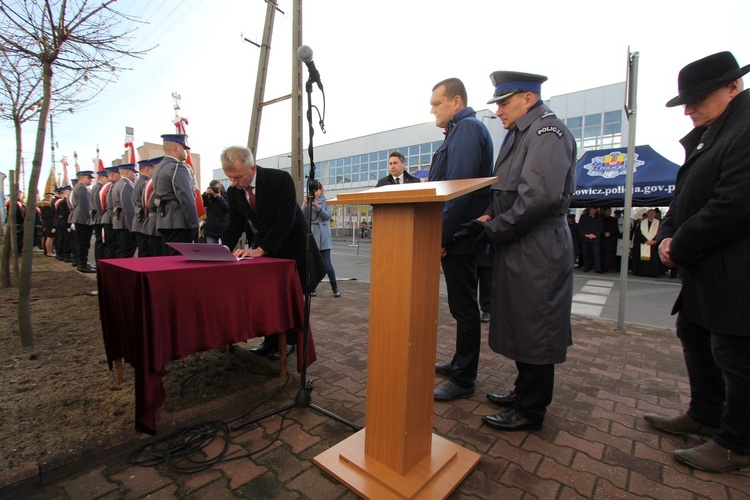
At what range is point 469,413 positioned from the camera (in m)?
2.43

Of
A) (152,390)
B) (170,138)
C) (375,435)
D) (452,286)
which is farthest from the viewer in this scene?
(170,138)

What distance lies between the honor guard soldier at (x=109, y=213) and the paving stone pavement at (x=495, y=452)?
696 centimetres

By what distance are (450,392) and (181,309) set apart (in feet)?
6.19

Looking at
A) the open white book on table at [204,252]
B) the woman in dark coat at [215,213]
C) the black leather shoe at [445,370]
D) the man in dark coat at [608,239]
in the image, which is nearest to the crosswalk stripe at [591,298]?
the man in dark coat at [608,239]

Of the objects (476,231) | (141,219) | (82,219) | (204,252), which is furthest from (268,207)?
(82,219)

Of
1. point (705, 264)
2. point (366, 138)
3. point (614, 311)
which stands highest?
point (366, 138)

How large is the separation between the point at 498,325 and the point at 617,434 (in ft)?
3.25

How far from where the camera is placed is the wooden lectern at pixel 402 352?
5.12 feet

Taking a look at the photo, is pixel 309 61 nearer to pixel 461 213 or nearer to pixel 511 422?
pixel 461 213

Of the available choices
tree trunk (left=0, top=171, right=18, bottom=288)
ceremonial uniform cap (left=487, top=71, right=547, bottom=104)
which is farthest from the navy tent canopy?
tree trunk (left=0, top=171, right=18, bottom=288)

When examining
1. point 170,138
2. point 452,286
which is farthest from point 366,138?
point 452,286

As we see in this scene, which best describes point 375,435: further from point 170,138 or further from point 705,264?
point 170,138

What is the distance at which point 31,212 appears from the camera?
335cm

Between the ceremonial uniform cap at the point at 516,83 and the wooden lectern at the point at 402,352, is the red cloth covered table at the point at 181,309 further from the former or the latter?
the ceremonial uniform cap at the point at 516,83
